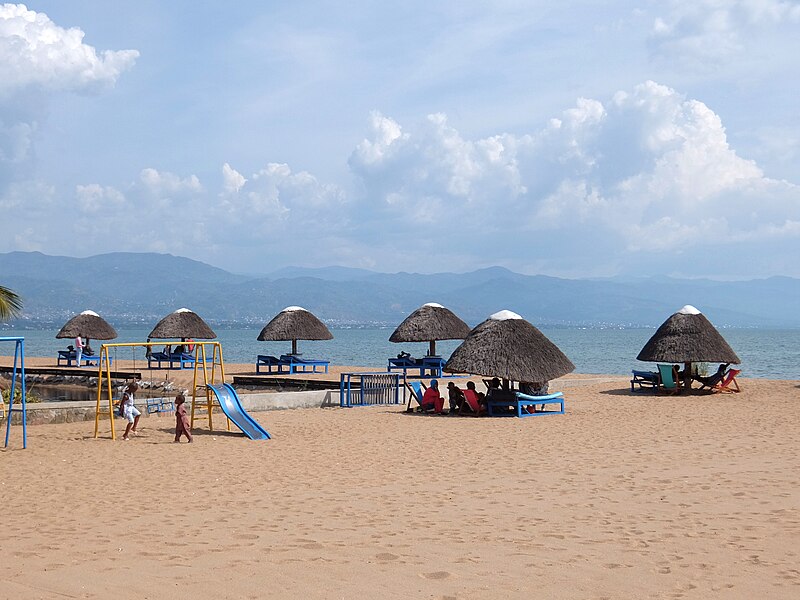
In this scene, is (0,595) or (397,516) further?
(397,516)

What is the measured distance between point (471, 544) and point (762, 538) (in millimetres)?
2293

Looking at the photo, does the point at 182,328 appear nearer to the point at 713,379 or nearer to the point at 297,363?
the point at 297,363

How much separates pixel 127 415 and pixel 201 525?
690 cm

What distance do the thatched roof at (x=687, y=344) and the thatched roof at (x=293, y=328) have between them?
12.1 metres

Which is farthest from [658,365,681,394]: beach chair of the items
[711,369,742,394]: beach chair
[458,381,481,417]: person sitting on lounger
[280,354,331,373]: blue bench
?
[280,354,331,373]: blue bench

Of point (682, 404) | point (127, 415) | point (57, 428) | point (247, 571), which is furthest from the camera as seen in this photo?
point (682, 404)

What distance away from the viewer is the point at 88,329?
3394 centimetres

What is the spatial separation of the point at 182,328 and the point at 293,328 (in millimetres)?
4680

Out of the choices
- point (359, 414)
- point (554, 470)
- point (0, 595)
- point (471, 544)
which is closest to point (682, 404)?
point (359, 414)

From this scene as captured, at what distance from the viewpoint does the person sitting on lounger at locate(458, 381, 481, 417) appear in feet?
54.7

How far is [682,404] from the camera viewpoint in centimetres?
1853

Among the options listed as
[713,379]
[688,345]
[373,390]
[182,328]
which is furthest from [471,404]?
[182,328]

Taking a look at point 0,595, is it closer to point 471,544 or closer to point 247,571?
point 247,571

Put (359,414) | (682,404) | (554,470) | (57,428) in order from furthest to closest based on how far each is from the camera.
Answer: (682,404) → (359,414) → (57,428) → (554,470)
